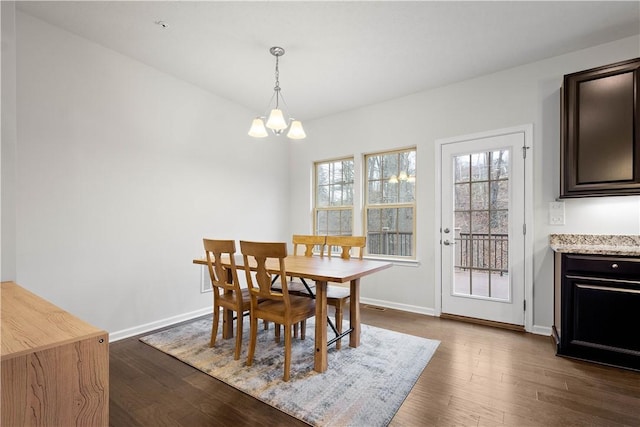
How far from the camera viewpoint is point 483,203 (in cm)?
334

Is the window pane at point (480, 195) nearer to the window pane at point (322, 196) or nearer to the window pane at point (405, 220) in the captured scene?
the window pane at point (405, 220)

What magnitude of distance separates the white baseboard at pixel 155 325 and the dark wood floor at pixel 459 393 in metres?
0.25

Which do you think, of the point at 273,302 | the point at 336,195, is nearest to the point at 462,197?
the point at 336,195

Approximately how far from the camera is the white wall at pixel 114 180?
245cm

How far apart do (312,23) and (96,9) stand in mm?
1660

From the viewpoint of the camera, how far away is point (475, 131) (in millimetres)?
3379

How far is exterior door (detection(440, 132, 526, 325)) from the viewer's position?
3.13m

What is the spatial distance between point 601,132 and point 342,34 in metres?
2.32

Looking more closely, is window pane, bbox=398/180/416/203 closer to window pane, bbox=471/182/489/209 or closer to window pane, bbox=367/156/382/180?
window pane, bbox=367/156/382/180

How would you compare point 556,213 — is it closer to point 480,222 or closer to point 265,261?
point 480,222

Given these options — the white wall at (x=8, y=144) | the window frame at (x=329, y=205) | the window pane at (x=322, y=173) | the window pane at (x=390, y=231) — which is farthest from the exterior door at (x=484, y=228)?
A: the white wall at (x=8, y=144)

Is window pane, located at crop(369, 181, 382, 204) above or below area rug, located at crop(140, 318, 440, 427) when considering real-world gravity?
above

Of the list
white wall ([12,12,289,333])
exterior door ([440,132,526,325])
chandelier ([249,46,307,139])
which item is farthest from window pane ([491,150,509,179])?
white wall ([12,12,289,333])

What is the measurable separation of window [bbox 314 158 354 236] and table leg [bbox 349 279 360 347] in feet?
6.04
